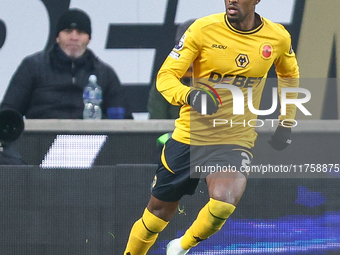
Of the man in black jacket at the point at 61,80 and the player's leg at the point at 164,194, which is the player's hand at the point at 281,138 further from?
the man in black jacket at the point at 61,80

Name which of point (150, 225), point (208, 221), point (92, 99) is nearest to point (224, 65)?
point (208, 221)

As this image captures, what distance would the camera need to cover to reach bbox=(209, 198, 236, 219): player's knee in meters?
4.27

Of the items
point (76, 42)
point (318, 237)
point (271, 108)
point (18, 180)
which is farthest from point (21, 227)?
point (271, 108)

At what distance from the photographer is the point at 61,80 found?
222 inches

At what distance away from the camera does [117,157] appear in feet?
16.9

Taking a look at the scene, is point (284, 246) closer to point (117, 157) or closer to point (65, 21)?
point (117, 157)

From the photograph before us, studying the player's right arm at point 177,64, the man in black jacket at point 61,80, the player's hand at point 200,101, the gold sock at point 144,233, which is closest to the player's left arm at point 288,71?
the player's right arm at point 177,64

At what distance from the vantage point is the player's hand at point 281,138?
4.80m

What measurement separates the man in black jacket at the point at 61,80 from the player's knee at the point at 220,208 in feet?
5.27

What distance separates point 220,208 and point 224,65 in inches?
33.8

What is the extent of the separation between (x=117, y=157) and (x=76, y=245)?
67 centimetres

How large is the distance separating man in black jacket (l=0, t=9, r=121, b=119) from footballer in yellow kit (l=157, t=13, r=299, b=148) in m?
1.25

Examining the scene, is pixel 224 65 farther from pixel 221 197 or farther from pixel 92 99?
pixel 92 99

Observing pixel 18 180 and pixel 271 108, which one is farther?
pixel 271 108
